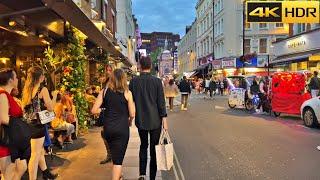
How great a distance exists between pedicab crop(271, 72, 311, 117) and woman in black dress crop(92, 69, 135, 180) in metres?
12.7

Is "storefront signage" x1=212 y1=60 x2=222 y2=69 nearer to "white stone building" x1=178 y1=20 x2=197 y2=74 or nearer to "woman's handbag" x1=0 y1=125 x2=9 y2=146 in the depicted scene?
"white stone building" x1=178 y1=20 x2=197 y2=74

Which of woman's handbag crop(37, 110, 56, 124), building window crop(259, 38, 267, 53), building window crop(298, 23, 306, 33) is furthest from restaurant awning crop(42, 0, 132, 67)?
building window crop(259, 38, 267, 53)

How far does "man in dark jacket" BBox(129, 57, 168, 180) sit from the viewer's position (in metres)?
6.98

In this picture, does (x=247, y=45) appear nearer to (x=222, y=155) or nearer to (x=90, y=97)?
(x=90, y=97)

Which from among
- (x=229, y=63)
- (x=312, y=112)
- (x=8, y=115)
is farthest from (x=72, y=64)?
(x=229, y=63)

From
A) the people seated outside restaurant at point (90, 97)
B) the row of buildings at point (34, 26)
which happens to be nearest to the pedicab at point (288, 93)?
the row of buildings at point (34, 26)

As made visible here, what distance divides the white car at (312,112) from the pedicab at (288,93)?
2505mm

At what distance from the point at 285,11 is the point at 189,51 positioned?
81.0 meters

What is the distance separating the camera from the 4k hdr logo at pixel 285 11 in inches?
817

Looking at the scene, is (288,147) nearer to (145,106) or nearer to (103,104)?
(145,106)

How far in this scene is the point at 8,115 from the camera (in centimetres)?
568

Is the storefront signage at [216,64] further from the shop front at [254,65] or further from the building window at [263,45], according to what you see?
the building window at [263,45]

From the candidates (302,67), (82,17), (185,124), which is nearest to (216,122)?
(185,124)

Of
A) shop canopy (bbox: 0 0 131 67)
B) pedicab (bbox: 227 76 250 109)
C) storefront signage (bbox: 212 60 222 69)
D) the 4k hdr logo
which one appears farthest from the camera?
storefront signage (bbox: 212 60 222 69)
